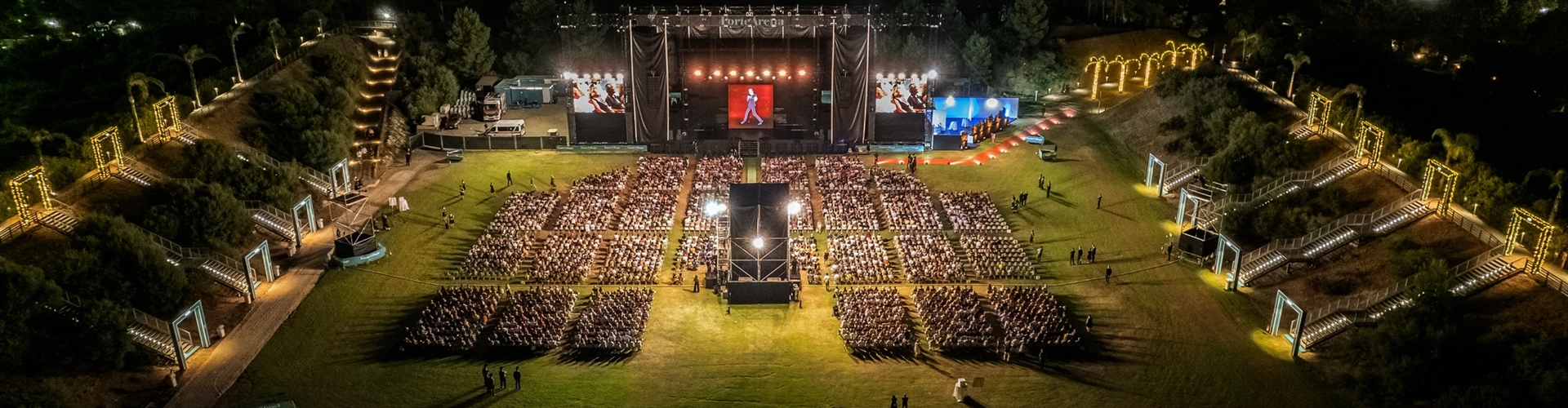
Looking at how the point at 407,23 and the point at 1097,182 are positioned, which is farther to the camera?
the point at 407,23

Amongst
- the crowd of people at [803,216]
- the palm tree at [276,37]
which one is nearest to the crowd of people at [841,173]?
the crowd of people at [803,216]

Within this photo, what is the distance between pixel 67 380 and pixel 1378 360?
4248 centimetres

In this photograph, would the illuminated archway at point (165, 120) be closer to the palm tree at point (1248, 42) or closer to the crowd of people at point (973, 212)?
the crowd of people at point (973, 212)

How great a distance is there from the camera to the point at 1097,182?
5650cm

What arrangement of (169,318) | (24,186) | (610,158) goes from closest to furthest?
(169,318)
(24,186)
(610,158)

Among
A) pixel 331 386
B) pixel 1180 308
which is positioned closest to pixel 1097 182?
pixel 1180 308

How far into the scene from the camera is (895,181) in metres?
56.5

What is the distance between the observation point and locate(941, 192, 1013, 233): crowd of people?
48844 millimetres

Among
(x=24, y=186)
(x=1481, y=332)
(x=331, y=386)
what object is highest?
(x=24, y=186)

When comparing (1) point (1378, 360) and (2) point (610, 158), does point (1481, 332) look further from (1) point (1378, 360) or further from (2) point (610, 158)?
(2) point (610, 158)

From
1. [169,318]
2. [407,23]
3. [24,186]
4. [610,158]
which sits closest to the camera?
[169,318]

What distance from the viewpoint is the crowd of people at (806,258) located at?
4253 centimetres

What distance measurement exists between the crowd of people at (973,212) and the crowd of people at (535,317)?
20421 millimetres

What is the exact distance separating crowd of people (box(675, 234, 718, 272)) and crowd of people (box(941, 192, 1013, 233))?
12.8m
